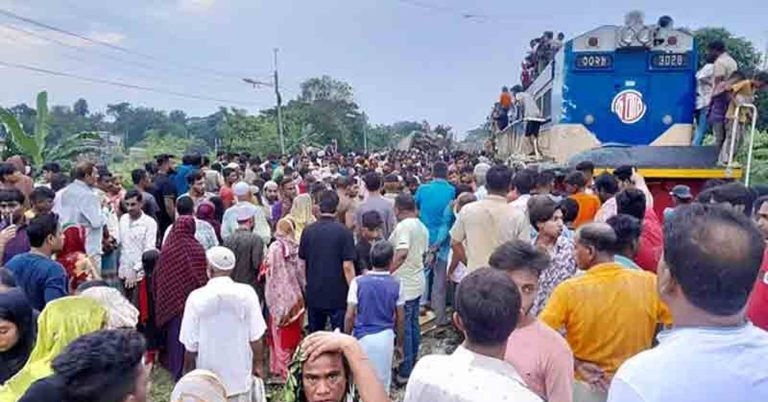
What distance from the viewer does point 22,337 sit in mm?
3471

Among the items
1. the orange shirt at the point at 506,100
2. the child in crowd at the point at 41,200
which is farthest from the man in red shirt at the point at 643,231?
the orange shirt at the point at 506,100

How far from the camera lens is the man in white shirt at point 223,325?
4.65 m

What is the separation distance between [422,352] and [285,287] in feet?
6.29

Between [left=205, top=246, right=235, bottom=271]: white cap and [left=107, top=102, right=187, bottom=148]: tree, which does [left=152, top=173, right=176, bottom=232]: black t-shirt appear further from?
[left=107, top=102, right=187, bottom=148]: tree

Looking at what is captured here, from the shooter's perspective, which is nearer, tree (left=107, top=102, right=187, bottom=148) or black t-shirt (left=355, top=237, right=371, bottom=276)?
black t-shirt (left=355, top=237, right=371, bottom=276)

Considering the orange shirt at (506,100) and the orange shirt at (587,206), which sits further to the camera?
the orange shirt at (506,100)

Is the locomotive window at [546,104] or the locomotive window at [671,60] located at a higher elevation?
the locomotive window at [671,60]

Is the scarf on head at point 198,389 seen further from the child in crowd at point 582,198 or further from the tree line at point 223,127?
the tree line at point 223,127

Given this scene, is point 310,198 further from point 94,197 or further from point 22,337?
point 22,337

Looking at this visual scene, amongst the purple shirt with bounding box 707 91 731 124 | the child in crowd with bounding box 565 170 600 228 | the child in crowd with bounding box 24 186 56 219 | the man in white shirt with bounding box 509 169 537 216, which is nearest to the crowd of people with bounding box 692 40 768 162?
the purple shirt with bounding box 707 91 731 124

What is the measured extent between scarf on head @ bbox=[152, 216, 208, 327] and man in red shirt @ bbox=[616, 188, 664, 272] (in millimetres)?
3374

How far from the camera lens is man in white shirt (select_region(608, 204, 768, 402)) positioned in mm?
1772

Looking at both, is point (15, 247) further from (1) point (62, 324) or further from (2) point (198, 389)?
(2) point (198, 389)

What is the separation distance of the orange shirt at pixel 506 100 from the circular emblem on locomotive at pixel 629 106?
5899 millimetres
